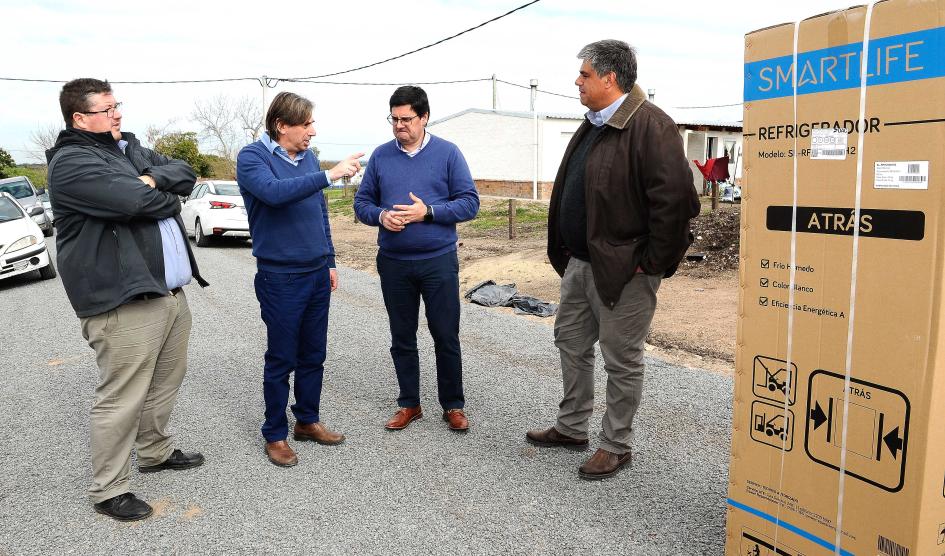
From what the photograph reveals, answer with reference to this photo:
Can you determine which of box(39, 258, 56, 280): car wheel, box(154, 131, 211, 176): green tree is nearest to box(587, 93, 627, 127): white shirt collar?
box(39, 258, 56, 280): car wheel

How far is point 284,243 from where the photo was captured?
380cm

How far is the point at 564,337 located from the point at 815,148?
1.93m

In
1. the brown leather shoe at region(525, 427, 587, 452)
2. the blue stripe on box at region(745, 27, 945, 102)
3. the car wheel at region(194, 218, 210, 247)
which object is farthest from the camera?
the car wheel at region(194, 218, 210, 247)

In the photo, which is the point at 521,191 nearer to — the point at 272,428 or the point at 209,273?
the point at 209,273

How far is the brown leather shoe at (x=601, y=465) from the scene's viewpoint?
352 centimetres

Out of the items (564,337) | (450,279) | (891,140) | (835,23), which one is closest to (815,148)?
(891,140)

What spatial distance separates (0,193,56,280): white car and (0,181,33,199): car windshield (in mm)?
10030

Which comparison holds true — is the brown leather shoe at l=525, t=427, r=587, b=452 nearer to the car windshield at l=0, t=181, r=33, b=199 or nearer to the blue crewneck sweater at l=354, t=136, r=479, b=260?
the blue crewneck sweater at l=354, t=136, r=479, b=260

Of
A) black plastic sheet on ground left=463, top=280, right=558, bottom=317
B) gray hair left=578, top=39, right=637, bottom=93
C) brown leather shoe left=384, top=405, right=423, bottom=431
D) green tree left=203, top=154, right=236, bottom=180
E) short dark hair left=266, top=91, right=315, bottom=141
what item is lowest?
brown leather shoe left=384, top=405, right=423, bottom=431

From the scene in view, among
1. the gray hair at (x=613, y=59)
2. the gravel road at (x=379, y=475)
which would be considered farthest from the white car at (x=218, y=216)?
the gray hair at (x=613, y=59)

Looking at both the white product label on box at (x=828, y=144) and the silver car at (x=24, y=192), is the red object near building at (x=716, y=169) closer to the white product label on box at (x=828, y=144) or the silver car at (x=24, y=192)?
the white product label on box at (x=828, y=144)

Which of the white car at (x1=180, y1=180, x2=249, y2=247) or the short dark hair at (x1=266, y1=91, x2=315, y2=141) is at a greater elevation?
the short dark hair at (x1=266, y1=91, x2=315, y2=141)

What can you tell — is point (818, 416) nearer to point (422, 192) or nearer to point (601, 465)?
point (601, 465)

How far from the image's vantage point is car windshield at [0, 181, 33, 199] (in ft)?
64.8
